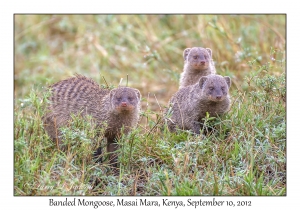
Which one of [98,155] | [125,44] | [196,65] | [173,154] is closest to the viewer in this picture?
[173,154]

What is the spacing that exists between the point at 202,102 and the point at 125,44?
5178mm

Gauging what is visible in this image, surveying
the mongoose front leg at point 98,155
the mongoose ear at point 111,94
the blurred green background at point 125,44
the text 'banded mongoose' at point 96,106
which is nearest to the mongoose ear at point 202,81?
the text 'banded mongoose' at point 96,106

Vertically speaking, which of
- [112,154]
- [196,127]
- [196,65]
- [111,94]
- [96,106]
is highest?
[196,65]

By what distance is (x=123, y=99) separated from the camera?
5.14 meters

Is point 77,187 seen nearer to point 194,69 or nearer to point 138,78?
point 194,69

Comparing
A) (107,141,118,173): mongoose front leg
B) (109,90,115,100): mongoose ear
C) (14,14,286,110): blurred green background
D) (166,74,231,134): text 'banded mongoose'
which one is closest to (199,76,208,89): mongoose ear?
(166,74,231,134): text 'banded mongoose'

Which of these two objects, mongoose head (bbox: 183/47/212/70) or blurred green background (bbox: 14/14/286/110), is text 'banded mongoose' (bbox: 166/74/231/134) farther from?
blurred green background (bbox: 14/14/286/110)

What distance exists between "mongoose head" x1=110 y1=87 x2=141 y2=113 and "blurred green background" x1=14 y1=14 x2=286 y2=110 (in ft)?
11.4

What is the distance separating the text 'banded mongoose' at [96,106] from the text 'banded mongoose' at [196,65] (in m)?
1.44

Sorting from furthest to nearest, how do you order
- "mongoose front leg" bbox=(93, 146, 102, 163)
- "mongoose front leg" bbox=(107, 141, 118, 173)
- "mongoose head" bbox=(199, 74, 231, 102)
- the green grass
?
"mongoose head" bbox=(199, 74, 231, 102) < "mongoose front leg" bbox=(107, 141, 118, 173) < "mongoose front leg" bbox=(93, 146, 102, 163) < the green grass

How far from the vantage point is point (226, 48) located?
29.2ft

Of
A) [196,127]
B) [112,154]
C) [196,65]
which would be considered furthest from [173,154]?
[196,65]

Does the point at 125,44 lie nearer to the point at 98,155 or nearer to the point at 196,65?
the point at 196,65

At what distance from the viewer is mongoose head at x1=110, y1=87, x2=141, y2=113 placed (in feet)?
16.8
